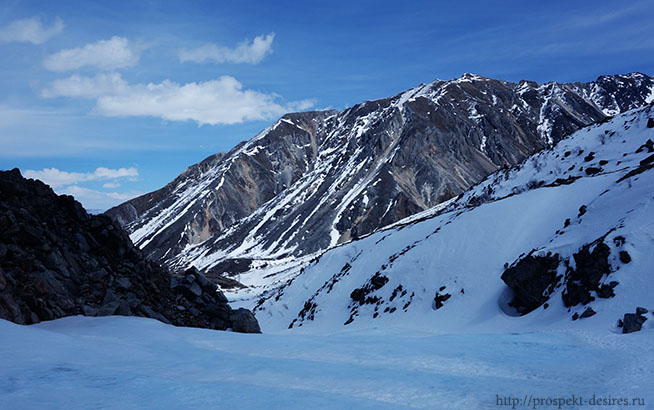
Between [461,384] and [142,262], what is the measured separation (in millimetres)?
13116

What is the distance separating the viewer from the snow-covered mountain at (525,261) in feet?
46.9

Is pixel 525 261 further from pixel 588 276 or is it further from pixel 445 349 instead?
pixel 445 349

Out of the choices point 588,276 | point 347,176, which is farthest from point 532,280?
point 347,176

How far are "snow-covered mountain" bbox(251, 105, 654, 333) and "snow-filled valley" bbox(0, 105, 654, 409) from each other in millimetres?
106

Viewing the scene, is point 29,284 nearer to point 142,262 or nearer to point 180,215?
point 142,262

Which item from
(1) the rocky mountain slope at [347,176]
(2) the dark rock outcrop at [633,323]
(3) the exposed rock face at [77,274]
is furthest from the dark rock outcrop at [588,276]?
(1) the rocky mountain slope at [347,176]

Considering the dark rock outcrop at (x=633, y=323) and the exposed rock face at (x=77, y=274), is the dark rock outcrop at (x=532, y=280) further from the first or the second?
the exposed rock face at (x=77, y=274)

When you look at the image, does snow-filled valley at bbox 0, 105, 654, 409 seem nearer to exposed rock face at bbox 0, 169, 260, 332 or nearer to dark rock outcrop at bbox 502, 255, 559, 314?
dark rock outcrop at bbox 502, 255, 559, 314

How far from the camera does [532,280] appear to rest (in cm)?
1744

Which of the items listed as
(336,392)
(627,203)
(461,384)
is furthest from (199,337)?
(627,203)

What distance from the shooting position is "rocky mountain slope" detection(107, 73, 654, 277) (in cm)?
11669

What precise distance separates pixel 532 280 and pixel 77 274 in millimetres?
17215

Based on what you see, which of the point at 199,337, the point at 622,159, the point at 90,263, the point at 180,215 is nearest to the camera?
the point at 199,337

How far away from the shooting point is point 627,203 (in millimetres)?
17062
